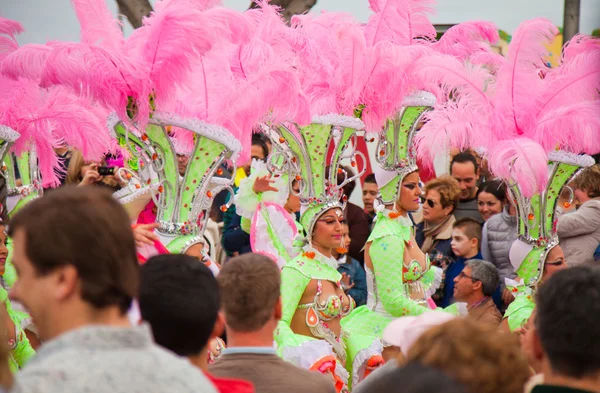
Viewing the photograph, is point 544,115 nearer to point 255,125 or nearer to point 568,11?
point 255,125

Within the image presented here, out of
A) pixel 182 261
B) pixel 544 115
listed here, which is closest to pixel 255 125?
pixel 544 115

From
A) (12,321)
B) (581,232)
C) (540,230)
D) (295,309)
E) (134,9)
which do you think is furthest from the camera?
(134,9)

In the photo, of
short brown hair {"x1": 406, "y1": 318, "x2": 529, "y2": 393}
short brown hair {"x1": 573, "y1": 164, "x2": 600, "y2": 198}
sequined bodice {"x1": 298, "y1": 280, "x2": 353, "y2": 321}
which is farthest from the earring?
short brown hair {"x1": 406, "y1": 318, "x2": 529, "y2": 393}

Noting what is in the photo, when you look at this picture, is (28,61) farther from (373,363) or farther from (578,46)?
(578,46)

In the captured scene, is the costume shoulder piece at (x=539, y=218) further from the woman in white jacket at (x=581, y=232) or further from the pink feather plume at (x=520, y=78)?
the woman in white jacket at (x=581, y=232)

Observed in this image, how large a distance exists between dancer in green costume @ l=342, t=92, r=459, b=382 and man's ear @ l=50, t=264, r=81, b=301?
3260 millimetres

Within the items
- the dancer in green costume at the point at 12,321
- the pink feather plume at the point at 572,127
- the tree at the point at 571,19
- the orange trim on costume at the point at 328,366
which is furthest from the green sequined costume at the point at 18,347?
the tree at the point at 571,19

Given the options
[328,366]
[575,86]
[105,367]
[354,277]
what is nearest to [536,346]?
[105,367]

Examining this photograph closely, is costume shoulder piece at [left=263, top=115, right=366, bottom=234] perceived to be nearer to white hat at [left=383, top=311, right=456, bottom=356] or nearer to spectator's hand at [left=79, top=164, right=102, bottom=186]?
spectator's hand at [left=79, top=164, right=102, bottom=186]

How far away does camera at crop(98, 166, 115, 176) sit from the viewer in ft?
19.4

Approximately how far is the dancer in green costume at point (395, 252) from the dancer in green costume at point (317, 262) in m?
0.23

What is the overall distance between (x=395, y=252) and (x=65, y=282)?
11.5 ft

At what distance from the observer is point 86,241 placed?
1.80 metres

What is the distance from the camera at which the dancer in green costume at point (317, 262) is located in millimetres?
4512
